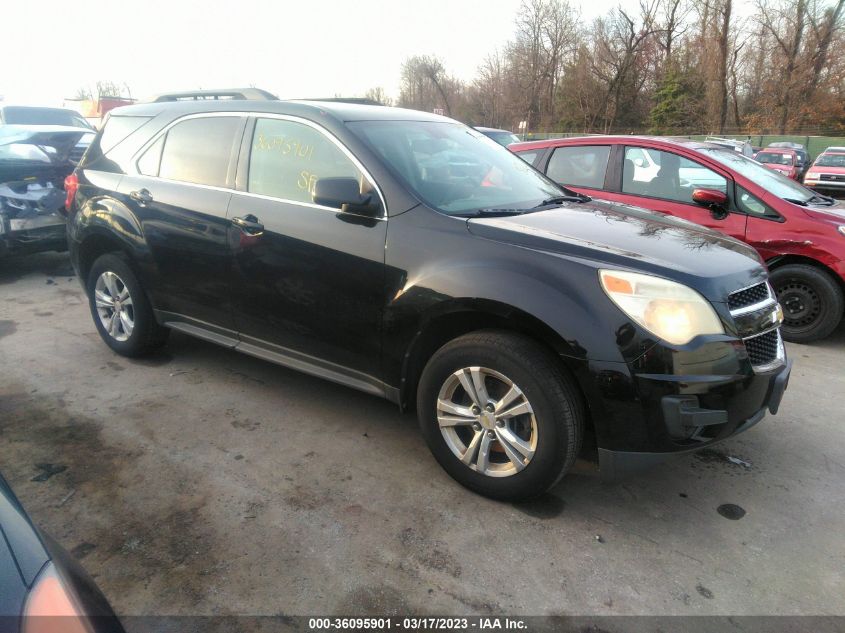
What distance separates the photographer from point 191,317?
12.8 ft

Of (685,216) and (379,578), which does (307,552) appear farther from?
(685,216)

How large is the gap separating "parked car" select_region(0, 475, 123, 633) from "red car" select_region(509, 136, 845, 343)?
5.22m

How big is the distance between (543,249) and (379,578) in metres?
1.53

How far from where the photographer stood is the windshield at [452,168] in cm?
311

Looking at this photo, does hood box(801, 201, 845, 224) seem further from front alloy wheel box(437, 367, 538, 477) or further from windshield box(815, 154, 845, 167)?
windshield box(815, 154, 845, 167)

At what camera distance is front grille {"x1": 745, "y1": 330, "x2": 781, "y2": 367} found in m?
2.59

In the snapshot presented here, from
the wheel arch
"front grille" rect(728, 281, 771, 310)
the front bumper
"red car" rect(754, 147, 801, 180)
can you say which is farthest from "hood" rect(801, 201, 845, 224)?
"red car" rect(754, 147, 801, 180)

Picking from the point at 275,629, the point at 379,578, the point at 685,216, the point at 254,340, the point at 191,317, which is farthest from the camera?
the point at 685,216

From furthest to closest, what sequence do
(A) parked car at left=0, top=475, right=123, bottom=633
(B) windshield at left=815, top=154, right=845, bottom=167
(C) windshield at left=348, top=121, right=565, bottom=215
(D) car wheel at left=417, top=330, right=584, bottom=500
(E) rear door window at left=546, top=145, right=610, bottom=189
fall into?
(B) windshield at left=815, top=154, right=845, bottom=167 < (E) rear door window at left=546, top=145, right=610, bottom=189 < (C) windshield at left=348, top=121, right=565, bottom=215 < (D) car wheel at left=417, top=330, right=584, bottom=500 < (A) parked car at left=0, top=475, right=123, bottom=633

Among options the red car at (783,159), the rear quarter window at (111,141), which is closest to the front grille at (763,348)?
the rear quarter window at (111,141)


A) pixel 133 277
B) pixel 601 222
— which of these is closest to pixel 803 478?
pixel 601 222

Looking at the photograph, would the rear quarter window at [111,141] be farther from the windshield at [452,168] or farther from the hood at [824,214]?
the hood at [824,214]

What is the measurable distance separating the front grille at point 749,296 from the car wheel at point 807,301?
2570mm

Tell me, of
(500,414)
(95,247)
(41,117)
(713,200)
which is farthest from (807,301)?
(41,117)
